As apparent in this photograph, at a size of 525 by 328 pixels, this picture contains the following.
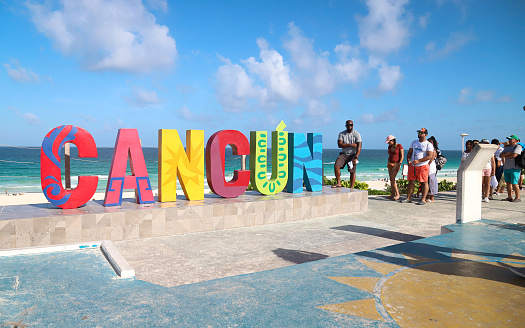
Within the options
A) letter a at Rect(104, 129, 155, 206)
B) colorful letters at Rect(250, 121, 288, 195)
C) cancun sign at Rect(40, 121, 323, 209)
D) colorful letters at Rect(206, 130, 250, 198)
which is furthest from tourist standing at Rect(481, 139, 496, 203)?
letter a at Rect(104, 129, 155, 206)

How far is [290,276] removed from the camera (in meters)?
4.58

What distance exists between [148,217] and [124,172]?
3.65 feet

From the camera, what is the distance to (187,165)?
28.5 ft

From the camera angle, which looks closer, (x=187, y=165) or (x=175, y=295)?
(x=175, y=295)

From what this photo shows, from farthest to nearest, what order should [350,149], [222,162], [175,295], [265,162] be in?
[350,149], [265,162], [222,162], [175,295]

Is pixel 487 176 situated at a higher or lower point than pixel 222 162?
lower

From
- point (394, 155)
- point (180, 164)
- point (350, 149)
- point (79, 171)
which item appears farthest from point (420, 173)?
point (79, 171)

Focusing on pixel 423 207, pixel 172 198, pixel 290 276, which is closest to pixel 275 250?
pixel 290 276

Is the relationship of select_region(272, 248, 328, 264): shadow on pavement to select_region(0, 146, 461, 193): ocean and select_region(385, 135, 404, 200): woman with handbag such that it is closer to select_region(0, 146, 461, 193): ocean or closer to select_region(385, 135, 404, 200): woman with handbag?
select_region(0, 146, 461, 193): ocean

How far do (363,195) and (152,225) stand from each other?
19.6 feet

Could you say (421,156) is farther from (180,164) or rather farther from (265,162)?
(180,164)

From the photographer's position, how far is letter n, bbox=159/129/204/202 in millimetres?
8367

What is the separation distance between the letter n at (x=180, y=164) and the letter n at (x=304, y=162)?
2554 mm

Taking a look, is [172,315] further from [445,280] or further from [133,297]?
[445,280]
